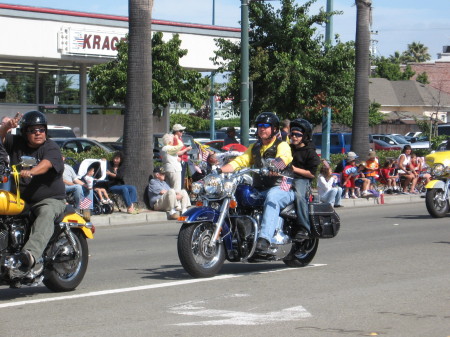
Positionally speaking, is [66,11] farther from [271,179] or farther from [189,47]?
[271,179]

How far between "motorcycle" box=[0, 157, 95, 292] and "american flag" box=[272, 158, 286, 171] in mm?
2137

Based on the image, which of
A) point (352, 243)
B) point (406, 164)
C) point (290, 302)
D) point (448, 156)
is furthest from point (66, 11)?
point (290, 302)

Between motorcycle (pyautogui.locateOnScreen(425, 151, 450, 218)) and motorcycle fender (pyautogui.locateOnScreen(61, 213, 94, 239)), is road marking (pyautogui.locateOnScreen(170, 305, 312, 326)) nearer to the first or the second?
motorcycle fender (pyautogui.locateOnScreen(61, 213, 94, 239))

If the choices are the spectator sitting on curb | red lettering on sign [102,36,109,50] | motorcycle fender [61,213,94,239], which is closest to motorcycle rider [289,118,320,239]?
motorcycle fender [61,213,94,239]

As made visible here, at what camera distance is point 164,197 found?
750 inches

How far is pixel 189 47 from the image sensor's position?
39.8 metres

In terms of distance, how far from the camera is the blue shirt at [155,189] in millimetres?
19297

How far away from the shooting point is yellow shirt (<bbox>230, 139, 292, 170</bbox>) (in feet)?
32.9

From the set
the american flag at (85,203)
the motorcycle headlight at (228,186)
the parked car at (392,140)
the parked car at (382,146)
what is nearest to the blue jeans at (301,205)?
the motorcycle headlight at (228,186)

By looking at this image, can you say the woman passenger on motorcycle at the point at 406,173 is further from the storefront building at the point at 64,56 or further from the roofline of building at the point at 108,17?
the roofline of building at the point at 108,17

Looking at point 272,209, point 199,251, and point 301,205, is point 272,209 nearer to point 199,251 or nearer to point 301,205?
point 301,205

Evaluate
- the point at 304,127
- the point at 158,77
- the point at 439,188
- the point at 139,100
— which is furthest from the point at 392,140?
the point at 304,127

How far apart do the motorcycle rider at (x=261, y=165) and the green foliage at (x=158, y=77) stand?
76.6 ft

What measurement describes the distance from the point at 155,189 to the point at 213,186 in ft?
32.5
